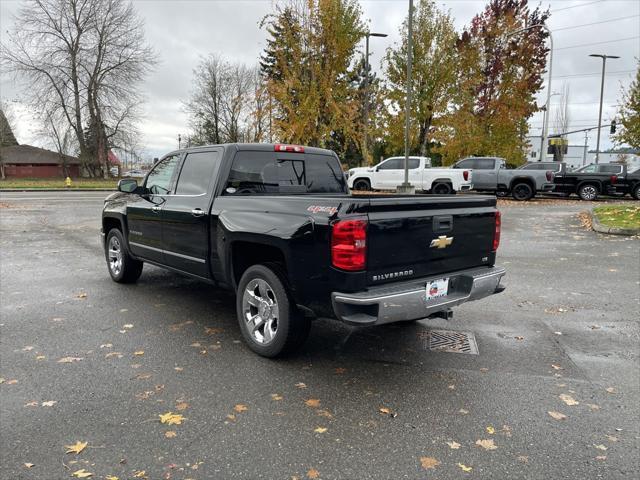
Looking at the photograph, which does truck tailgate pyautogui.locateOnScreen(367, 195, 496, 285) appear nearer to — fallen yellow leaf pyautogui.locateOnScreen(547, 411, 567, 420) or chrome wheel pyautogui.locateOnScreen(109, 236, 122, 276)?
fallen yellow leaf pyautogui.locateOnScreen(547, 411, 567, 420)

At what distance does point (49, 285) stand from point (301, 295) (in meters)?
4.71

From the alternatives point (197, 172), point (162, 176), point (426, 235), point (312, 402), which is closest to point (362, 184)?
point (162, 176)

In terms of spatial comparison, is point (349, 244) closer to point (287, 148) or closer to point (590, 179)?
point (287, 148)

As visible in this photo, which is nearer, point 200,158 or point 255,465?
point 255,465

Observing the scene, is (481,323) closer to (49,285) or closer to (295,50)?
(49,285)

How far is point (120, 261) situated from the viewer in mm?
6891

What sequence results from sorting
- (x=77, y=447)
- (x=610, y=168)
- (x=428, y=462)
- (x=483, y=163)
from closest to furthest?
1. (x=428, y=462)
2. (x=77, y=447)
3. (x=610, y=168)
4. (x=483, y=163)

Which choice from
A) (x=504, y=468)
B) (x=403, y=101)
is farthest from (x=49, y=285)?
(x=403, y=101)

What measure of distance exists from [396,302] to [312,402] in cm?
93

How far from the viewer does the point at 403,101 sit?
27.8 metres

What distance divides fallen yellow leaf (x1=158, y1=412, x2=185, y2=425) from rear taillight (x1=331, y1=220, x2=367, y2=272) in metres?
1.48

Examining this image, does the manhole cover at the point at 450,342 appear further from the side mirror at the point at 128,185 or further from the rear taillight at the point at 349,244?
the side mirror at the point at 128,185

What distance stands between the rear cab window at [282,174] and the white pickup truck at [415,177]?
16.8 metres

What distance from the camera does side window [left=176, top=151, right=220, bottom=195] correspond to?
16.6 feet
